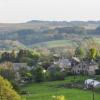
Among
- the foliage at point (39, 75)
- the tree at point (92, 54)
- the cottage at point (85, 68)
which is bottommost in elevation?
the cottage at point (85, 68)

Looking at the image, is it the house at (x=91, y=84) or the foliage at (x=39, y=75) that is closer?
the house at (x=91, y=84)

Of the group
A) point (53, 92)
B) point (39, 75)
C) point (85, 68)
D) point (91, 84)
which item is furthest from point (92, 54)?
point (53, 92)

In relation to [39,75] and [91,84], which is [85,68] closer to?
[39,75]

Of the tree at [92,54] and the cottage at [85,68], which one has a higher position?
the tree at [92,54]

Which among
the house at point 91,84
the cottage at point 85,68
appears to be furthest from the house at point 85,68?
the house at point 91,84

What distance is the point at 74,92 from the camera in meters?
66.2

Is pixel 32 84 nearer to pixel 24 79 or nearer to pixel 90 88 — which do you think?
pixel 24 79

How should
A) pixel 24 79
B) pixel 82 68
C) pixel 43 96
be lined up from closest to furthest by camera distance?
1. pixel 43 96
2. pixel 24 79
3. pixel 82 68

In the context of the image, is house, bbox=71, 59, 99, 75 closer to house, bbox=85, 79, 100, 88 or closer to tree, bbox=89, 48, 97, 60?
tree, bbox=89, 48, 97, 60

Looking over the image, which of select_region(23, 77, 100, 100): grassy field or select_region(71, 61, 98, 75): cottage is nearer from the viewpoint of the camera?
select_region(23, 77, 100, 100): grassy field

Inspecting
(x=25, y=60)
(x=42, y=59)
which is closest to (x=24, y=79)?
(x=25, y=60)

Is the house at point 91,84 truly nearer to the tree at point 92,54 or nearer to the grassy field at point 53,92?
the grassy field at point 53,92

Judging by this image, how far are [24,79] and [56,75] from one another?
22.8ft

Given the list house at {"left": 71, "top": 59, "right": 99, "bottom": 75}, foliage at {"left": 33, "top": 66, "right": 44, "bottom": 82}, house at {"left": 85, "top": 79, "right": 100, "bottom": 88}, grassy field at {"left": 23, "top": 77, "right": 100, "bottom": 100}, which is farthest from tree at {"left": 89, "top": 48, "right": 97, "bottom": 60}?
house at {"left": 85, "top": 79, "right": 100, "bottom": 88}
